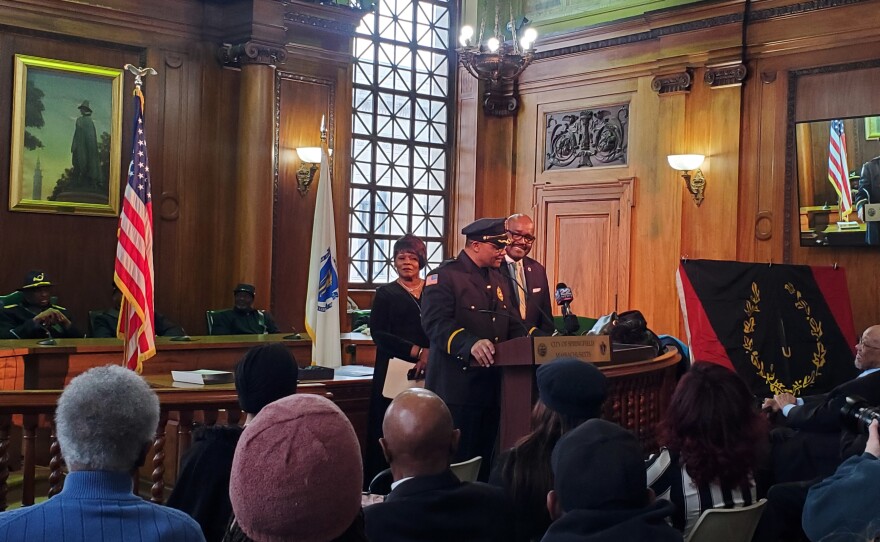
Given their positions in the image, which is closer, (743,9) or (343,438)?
(343,438)

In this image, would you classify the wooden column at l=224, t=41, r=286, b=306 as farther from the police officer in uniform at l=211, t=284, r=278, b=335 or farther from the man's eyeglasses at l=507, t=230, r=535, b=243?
the man's eyeglasses at l=507, t=230, r=535, b=243

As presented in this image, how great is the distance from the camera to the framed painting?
25.5 ft

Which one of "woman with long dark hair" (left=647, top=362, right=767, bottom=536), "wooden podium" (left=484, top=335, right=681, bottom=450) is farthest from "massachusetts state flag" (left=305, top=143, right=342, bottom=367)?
"woman with long dark hair" (left=647, top=362, right=767, bottom=536)

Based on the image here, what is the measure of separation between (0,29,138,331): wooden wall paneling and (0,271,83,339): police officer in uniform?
15.7 inches

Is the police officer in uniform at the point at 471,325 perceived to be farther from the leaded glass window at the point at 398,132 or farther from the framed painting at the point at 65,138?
the leaded glass window at the point at 398,132

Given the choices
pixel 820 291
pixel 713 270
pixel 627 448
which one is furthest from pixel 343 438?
pixel 820 291

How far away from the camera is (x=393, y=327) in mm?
5297

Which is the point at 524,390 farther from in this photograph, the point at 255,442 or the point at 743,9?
the point at 743,9

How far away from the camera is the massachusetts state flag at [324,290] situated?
6.99 metres

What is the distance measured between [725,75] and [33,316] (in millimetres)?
6544

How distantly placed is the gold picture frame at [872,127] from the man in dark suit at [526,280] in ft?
14.7

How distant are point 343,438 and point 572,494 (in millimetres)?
593

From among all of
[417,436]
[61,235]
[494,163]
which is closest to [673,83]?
[494,163]

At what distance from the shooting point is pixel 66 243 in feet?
26.4
